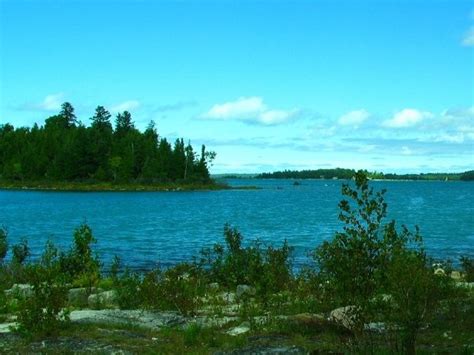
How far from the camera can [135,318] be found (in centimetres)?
1389

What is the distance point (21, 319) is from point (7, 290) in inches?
325

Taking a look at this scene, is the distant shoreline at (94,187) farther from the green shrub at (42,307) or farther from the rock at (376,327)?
the rock at (376,327)

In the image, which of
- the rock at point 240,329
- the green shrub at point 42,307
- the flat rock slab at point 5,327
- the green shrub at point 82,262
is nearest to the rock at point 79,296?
the green shrub at point 82,262

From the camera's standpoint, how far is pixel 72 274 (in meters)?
21.5

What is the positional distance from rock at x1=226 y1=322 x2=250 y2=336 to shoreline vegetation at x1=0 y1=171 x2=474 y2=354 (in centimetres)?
3

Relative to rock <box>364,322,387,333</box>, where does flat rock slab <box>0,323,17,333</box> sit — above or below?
below

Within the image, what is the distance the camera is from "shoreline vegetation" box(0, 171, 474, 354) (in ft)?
33.9

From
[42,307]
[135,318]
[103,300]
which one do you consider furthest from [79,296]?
[42,307]

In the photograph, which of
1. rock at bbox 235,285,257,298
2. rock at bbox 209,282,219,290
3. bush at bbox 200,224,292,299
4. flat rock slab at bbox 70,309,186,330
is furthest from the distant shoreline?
flat rock slab at bbox 70,309,186,330

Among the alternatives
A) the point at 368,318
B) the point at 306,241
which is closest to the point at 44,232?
the point at 306,241

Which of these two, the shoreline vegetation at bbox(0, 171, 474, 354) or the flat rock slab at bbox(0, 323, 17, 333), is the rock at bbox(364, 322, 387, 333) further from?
the flat rock slab at bbox(0, 323, 17, 333)

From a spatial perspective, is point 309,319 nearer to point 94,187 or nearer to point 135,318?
point 135,318

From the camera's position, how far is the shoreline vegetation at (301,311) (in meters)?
10.3

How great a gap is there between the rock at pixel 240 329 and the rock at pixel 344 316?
1.77 meters
